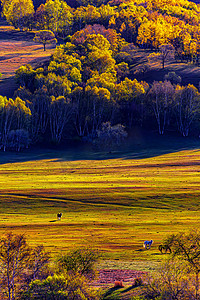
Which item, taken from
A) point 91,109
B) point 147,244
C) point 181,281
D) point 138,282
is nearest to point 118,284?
point 138,282

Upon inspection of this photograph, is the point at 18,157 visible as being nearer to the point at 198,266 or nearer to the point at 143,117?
the point at 143,117

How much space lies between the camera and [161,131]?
143 metres

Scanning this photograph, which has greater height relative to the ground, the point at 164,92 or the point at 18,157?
the point at 164,92

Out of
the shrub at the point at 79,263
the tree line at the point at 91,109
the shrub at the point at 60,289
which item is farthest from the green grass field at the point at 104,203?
the tree line at the point at 91,109

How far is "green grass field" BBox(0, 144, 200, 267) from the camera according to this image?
54812 millimetres

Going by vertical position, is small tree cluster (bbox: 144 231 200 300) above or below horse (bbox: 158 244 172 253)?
above

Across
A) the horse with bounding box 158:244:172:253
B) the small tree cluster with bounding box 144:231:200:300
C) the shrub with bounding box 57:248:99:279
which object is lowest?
the horse with bounding box 158:244:172:253

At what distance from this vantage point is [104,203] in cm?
7250

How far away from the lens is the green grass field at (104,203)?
5481 cm

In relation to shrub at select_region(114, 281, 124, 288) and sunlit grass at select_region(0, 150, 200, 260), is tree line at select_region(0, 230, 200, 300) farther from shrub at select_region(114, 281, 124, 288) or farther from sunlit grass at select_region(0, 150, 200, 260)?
sunlit grass at select_region(0, 150, 200, 260)

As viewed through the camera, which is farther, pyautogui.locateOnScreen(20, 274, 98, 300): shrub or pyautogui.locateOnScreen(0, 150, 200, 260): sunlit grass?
pyautogui.locateOnScreen(0, 150, 200, 260): sunlit grass

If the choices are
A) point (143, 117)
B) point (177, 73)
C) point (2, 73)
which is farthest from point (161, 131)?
point (2, 73)

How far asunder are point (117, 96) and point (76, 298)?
120506 mm

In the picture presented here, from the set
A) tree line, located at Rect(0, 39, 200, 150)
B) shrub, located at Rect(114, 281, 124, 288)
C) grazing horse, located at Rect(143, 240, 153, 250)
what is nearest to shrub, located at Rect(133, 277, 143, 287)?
shrub, located at Rect(114, 281, 124, 288)
